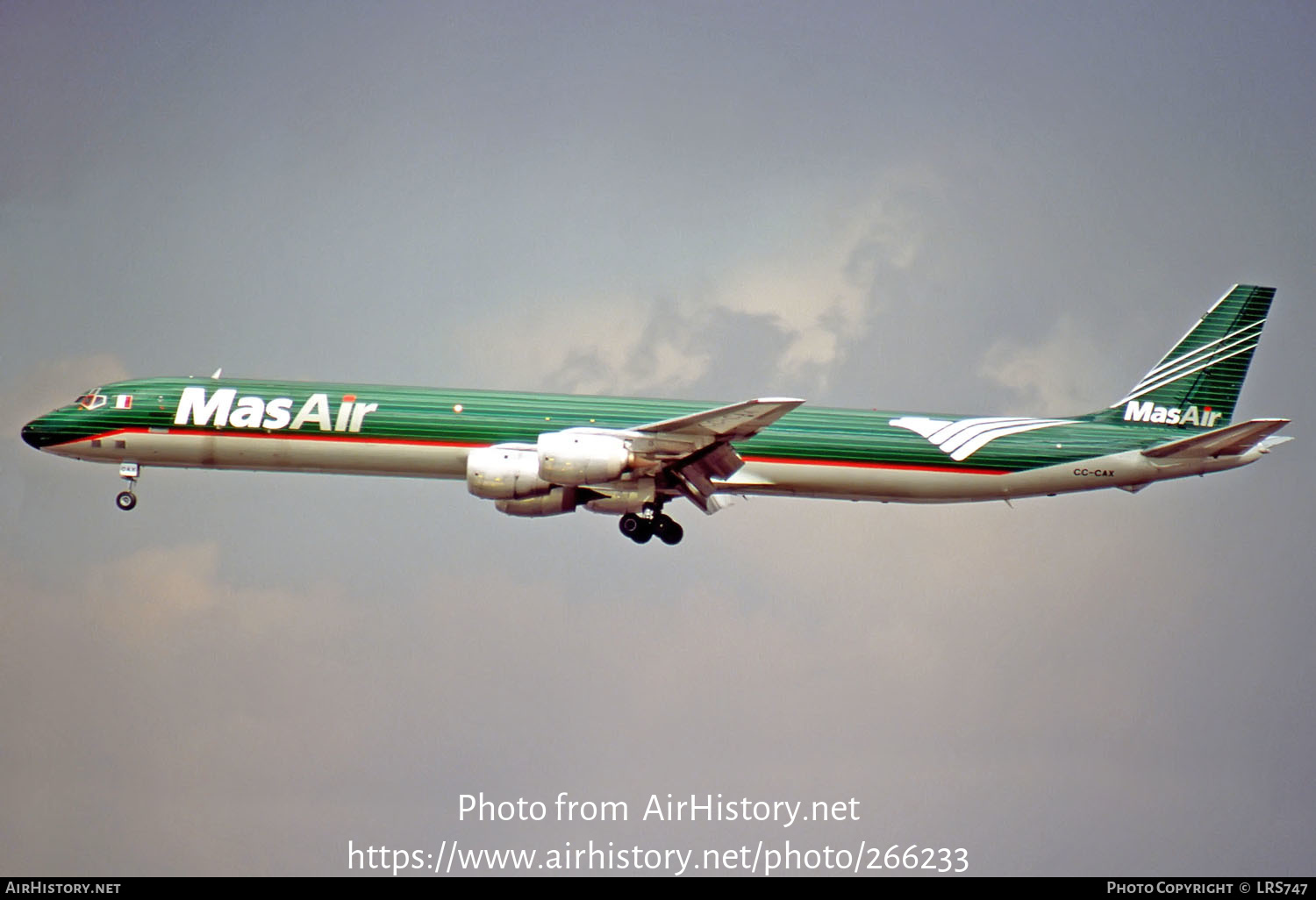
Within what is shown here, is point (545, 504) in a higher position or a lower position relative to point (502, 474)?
higher

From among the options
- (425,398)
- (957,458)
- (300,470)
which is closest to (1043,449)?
(957,458)

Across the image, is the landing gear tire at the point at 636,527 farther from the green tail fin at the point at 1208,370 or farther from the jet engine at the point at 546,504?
the green tail fin at the point at 1208,370

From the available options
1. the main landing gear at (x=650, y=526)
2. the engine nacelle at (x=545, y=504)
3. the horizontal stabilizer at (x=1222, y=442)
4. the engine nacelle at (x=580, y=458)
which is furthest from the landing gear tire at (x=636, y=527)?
the horizontal stabilizer at (x=1222, y=442)

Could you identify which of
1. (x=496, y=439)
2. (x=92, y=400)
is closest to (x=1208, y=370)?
(x=496, y=439)

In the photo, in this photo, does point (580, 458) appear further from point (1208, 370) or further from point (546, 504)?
point (1208, 370)

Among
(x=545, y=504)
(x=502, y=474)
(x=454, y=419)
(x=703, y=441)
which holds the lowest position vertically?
(x=502, y=474)

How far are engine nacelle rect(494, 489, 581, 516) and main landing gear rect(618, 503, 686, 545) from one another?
182 cm

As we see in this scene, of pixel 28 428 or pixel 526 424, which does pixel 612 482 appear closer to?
pixel 526 424

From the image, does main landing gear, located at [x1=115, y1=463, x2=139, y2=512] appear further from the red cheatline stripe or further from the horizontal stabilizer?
the horizontal stabilizer

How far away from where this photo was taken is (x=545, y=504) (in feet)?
163

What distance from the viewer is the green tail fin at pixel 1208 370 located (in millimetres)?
53969

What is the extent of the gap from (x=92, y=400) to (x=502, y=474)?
14009 mm

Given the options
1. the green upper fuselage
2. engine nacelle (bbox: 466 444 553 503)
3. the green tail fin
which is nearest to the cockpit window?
the green upper fuselage

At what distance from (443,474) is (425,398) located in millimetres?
2419
